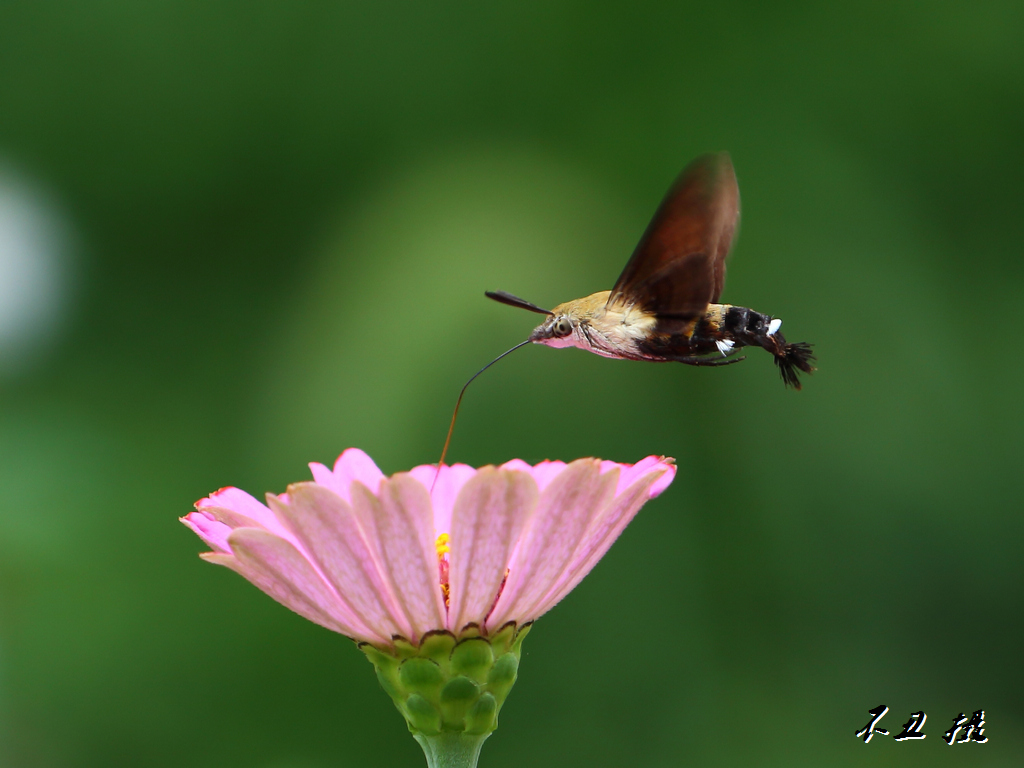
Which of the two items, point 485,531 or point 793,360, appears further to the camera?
point 793,360

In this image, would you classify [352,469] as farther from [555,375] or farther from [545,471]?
[555,375]

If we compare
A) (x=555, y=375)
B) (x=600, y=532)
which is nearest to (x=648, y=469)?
(x=600, y=532)

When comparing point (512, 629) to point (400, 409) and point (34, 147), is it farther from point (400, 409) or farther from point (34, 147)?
point (34, 147)

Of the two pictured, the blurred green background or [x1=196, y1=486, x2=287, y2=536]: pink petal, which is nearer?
[x1=196, y1=486, x2=287, y2=536]: pink petal

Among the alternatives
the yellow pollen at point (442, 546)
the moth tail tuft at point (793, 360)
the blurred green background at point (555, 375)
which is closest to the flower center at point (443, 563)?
the yellow pollen at point (442, 546)

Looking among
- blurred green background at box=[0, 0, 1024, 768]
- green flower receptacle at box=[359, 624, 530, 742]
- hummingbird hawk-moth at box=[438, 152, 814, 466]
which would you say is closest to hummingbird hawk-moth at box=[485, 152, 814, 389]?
hummingbird hawk-moth at box=[438, 152, 814, 466]

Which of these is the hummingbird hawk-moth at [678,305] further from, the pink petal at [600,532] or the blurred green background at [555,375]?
the blurred green background at [555,375]

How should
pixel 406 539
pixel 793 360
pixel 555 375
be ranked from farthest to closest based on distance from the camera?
pixel 555 375 → pixel 793 360 → pixel 406 539

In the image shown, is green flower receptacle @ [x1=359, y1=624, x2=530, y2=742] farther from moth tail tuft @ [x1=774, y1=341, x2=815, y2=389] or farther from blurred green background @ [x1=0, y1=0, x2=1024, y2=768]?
blurred green background @ [x1=0, y1=0, x2=1024, y2=768]

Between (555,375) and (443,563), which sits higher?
(555,375)
